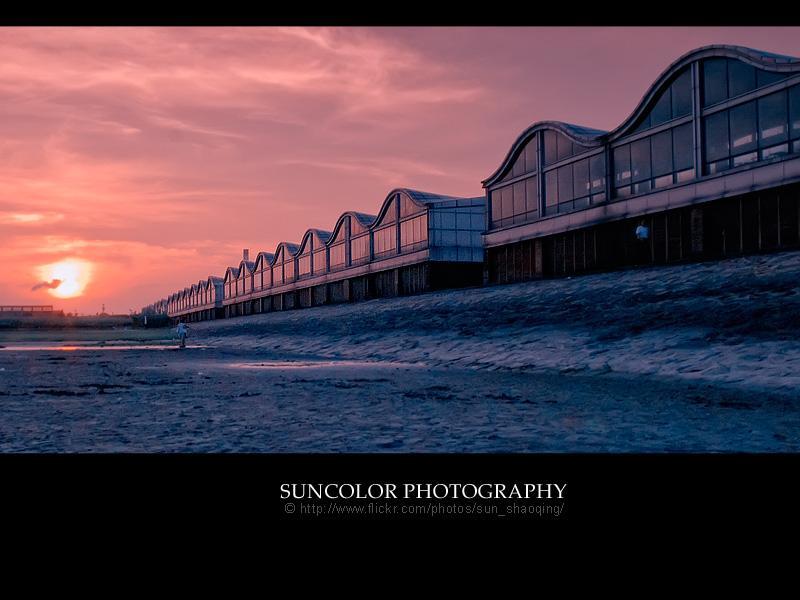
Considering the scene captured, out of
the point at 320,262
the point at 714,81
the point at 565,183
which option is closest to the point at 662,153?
the point at 714,81

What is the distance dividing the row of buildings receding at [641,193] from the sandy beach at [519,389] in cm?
389

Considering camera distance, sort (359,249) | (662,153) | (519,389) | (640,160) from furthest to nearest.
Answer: (359,249) → (640,160) → (662,153) → (519,389)

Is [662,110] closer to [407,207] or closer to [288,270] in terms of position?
[407,207]

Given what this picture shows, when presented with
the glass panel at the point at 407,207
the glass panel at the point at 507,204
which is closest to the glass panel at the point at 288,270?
the glass panel at the point at 407,207

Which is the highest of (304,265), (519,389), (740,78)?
(740,78)

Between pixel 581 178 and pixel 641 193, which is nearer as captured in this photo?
pixel 641 193

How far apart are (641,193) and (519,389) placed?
21.4 m

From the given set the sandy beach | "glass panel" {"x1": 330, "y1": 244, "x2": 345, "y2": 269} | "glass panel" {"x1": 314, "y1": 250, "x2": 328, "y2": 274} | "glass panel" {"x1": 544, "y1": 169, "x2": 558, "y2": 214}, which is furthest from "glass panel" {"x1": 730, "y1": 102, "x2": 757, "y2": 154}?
"glass panel" {"x1": 314, "y1": 250, "x2": 328, "y2": 274}

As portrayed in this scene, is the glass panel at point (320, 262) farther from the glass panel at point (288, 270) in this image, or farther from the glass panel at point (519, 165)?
the glass panel at point (519, 165)

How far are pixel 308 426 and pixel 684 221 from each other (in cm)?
2499

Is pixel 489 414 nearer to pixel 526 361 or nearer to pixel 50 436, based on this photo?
pixel 50 436

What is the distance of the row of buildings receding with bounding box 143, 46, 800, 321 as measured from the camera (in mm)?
23562

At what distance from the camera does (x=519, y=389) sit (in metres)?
10.8
